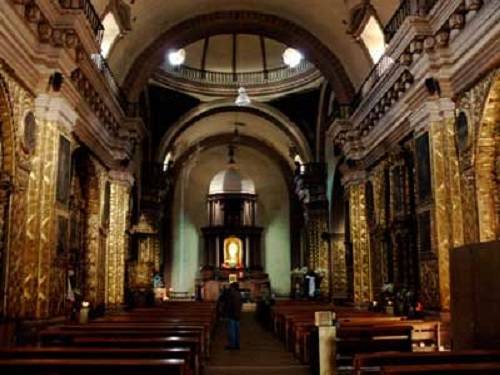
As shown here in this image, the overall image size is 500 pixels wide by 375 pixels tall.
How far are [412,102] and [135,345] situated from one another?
647 centimetres

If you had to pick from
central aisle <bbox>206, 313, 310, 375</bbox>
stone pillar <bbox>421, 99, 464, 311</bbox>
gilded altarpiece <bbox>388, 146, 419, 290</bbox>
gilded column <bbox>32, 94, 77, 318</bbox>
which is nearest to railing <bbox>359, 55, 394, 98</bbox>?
gilded altarpiece <bbox>388, 146, 419, 290</bbox>

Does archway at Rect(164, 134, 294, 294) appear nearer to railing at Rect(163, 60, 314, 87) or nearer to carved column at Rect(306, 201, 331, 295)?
railing at Rect(163, 60, 314, 87)

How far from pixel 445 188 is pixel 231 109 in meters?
15.2

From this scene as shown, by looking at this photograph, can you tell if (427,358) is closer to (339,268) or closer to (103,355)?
(103,355)

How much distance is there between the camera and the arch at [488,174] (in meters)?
8.16

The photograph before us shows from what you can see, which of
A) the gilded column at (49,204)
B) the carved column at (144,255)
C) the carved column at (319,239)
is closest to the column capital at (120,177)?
the carved column at (144,255)

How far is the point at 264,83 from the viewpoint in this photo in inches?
918

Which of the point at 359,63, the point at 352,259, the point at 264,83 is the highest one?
the point at 264,83

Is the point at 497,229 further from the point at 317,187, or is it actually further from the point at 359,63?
the point at 317,187

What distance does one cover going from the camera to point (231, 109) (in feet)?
78.2

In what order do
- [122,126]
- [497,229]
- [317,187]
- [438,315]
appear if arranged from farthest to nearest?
[317,187] < [122,126] < [438,315] < [497,229]

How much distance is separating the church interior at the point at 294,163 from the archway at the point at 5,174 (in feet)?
0.09

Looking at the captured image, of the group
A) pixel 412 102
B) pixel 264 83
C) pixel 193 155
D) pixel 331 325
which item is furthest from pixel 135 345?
pixel 193 155

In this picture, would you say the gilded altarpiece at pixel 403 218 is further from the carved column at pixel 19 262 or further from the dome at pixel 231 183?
the dome at pixel 231 183
